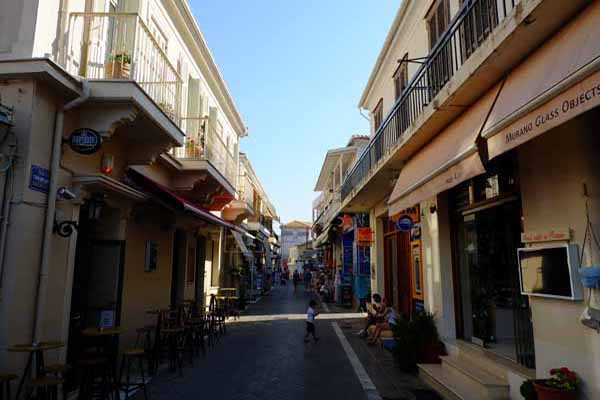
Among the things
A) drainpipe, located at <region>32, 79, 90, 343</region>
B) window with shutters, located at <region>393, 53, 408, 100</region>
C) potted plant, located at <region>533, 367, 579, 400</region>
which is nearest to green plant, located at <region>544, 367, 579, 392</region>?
potted plant, located at <region>533, 367, 579, 400</region>

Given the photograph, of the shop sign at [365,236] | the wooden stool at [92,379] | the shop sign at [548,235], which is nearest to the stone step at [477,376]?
the shop sign at [548,235]

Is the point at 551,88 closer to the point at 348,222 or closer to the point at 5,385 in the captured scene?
the point at 5,385

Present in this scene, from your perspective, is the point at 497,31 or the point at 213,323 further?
the point at 213,323

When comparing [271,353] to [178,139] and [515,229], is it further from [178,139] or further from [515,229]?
[515,229]

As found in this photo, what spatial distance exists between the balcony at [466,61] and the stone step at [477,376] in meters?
4.04

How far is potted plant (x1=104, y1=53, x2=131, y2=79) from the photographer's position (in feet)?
23.7

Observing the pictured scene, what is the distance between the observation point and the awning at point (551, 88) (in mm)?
3449

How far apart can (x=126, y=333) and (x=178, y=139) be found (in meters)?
4.34

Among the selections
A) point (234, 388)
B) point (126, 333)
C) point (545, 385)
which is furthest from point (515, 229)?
point (126, 333)

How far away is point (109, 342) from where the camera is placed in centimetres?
711

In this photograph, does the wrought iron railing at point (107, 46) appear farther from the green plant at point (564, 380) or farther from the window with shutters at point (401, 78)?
the window with shutters at point (401, 78)

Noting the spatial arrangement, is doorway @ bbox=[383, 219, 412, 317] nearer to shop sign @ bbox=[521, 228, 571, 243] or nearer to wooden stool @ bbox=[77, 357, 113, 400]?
shop sign @ bbox=[521, 228, 571, 243]

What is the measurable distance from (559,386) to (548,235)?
66.9 inches

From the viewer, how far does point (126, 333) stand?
9211 mm
